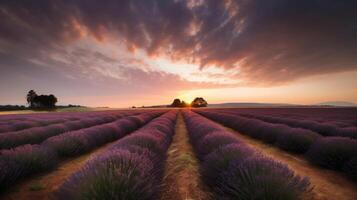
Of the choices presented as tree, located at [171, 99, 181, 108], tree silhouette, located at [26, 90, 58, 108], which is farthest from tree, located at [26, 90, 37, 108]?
tree, located at [171, 99, 181, 108]

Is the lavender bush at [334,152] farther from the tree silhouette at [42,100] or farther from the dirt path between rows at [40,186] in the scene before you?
the tree silhouette at [42,100]

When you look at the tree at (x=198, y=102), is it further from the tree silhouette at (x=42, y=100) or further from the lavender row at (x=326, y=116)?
the lavender row at (x=326, y=116)

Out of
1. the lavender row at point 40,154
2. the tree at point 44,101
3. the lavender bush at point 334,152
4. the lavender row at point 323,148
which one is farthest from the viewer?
the tree at point 44,101

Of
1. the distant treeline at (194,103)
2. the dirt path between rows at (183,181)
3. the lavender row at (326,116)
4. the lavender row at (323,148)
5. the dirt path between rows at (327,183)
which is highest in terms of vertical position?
the distant treeline at (194,103)

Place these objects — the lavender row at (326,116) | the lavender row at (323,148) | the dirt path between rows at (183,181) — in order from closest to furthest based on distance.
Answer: the dirt path between rows at (183,181) → the lavender row at (323,148) → the lavender row at (326,116)

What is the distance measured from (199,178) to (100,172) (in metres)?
1.82

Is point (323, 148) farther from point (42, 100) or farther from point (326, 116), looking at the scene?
point (42, 100)

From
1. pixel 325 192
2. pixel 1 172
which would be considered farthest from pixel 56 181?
pixel 325 192

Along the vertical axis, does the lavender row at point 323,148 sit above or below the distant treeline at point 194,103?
below

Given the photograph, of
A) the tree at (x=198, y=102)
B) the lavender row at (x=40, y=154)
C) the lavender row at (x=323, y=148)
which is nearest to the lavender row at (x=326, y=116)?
the lavender row at (x=323, y=148)

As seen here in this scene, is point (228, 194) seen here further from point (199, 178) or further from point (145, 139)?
point (145, 139)

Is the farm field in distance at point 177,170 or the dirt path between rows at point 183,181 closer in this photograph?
the farm field in distance at point 177,170

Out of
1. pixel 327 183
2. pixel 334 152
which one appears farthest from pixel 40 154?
pixel 334 152

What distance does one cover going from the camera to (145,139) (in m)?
3.77
